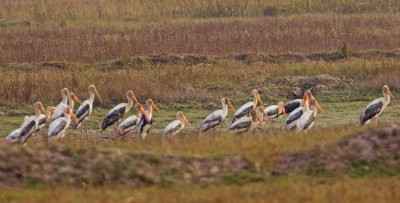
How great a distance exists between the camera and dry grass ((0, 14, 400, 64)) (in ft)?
78.4

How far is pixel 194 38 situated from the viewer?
2519 centimetres

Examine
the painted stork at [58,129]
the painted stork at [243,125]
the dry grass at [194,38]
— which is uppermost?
the painted stork at [58,129]

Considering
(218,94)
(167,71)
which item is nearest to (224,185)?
(218,94)

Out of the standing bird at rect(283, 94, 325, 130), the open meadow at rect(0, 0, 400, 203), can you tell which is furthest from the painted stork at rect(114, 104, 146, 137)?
the standing bird at rect(283, 94, 325, 130)

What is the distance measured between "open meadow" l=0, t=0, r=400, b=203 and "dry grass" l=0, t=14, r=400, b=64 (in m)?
0.05

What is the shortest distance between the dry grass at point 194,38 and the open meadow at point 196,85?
0.05 metres

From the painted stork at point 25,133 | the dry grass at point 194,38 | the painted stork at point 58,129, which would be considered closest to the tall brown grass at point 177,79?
the dry grass at point 194,38

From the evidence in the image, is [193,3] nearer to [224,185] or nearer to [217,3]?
[217,3]

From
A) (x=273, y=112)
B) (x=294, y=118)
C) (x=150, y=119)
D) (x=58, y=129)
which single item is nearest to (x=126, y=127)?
(x=150, y=119)

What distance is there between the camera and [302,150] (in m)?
10.2

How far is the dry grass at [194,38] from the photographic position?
2389 cm

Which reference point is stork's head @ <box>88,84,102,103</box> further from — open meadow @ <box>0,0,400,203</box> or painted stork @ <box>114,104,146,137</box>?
painted stork @ <box>114,104,146,137</box>

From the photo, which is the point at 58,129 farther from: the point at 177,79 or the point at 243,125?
the point at 177,79

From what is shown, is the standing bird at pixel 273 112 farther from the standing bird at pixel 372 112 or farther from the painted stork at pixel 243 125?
the standing bird at pixel 372 112
